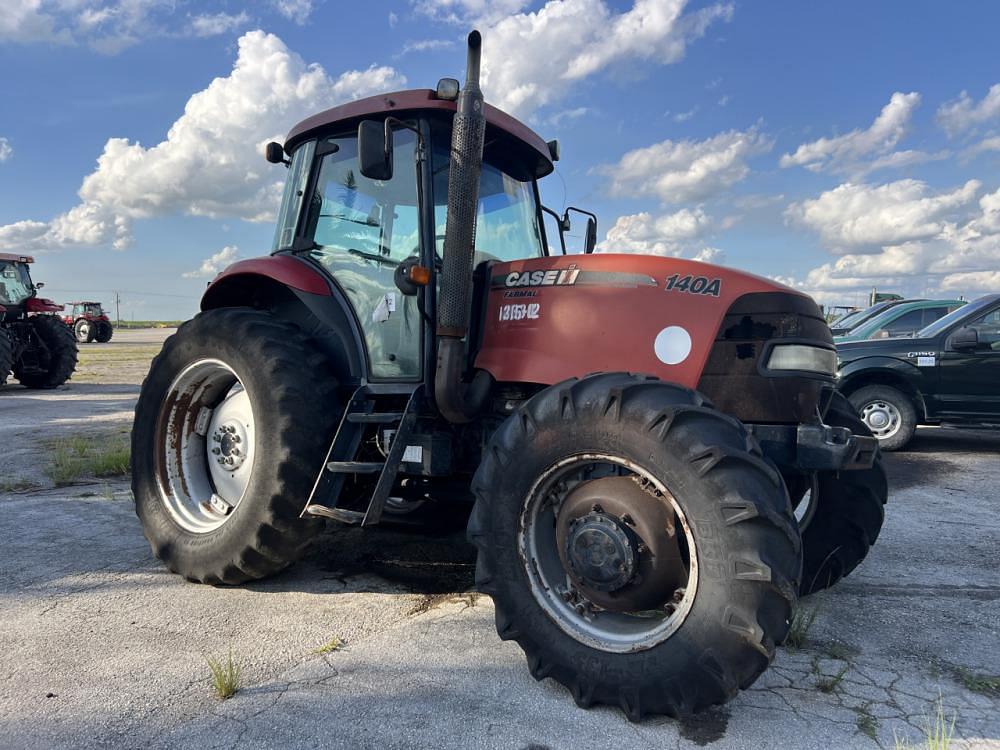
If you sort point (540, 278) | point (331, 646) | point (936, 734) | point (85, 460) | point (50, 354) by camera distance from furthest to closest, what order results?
point (50, 354), point (85, 460), point (540, 278), point (331, 646), point (936, 734)

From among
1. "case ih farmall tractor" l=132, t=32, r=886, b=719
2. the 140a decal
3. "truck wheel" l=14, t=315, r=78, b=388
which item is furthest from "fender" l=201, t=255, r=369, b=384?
"truck wheel" l=14, t=315, r=78, b=388

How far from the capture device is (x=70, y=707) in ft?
7.06

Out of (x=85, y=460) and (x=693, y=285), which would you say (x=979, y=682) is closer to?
(x=693, y=285)

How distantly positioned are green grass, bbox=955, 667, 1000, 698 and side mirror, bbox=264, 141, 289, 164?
13.9 ft

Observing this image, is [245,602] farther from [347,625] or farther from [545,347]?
[545,347]

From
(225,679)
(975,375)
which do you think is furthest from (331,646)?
(975,375)

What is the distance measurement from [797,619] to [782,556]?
102 cm

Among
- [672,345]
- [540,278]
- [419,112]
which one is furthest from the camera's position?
[419,112]

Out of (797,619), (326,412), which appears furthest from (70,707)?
(797,619)

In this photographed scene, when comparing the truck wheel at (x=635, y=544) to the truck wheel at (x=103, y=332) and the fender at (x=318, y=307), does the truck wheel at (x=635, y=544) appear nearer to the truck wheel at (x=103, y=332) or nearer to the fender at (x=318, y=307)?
the fender at (x=318, y=307)

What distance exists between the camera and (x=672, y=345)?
2.71 meters

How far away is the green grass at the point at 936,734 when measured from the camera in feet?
6.40

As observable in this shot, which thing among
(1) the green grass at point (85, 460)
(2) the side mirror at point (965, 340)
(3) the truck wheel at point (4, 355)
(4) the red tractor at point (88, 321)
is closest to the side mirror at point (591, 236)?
(1) the green grass at point (85, 460)

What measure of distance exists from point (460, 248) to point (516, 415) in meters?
0.85
